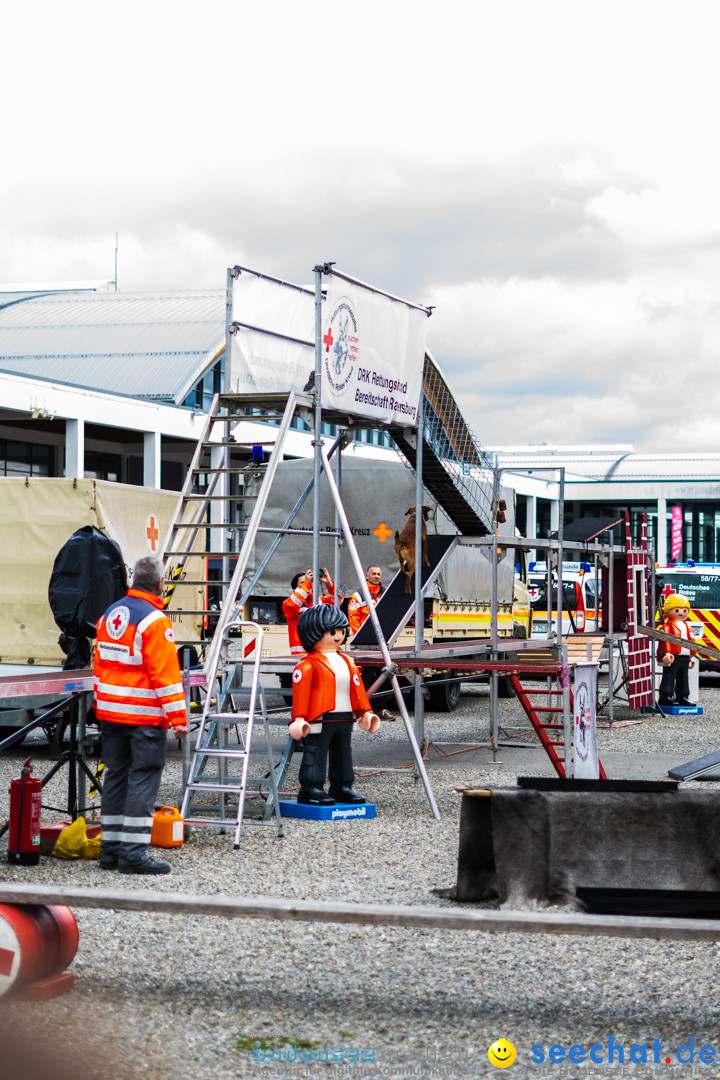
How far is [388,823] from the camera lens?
9820 millimetres

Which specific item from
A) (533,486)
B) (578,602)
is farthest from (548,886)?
(533,486)

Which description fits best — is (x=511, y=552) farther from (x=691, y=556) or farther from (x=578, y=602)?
(x=691, y=556)

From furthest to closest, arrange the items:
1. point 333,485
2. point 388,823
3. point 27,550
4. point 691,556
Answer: point 691,556, point 27,550, point 333,485, point 388,823

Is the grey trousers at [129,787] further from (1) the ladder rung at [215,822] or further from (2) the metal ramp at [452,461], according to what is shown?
(2) the metal ramp at [452,461]

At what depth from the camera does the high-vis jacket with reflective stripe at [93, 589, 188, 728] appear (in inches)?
316

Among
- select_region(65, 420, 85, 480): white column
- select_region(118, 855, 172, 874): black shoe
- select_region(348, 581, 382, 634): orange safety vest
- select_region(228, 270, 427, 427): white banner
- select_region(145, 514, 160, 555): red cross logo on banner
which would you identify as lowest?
select_region(118, 855, 172, 874): black shoe

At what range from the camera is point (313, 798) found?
32.9 feet

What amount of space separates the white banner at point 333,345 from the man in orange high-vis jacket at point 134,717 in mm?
2718

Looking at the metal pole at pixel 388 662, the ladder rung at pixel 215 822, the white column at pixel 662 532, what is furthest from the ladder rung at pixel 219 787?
the white column at pixel 662 532

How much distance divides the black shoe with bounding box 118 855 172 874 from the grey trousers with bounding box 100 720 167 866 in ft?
0.08

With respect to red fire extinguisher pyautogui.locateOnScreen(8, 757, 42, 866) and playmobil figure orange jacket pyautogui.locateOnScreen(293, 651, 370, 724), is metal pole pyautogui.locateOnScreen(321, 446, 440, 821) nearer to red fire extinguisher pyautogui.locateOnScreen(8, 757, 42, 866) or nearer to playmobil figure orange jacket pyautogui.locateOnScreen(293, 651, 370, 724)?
playmobil figure orange jacket pyautogui.locateOnScreen(293, 651, 370, 724)

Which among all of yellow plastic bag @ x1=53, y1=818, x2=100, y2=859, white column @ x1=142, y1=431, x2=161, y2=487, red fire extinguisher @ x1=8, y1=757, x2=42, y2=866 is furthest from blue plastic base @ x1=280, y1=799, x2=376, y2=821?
white column @ x1=142, y1=431, x2=161, y2=487

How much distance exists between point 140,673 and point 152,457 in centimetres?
3067

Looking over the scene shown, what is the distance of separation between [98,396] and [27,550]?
74.3 ft
